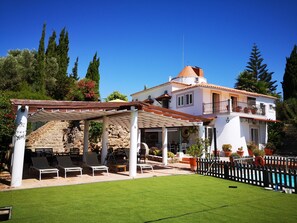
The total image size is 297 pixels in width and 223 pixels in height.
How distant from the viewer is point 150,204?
7.16 metres

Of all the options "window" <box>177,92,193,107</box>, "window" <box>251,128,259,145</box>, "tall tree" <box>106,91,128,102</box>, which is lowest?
"window" <box>251,128,259,145</box>

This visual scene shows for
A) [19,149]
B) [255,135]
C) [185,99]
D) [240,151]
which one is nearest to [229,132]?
[240,151]

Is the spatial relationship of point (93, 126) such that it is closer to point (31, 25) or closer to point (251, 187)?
point (31, 25)

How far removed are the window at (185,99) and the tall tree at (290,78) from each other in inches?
997

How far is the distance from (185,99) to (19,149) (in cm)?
2516

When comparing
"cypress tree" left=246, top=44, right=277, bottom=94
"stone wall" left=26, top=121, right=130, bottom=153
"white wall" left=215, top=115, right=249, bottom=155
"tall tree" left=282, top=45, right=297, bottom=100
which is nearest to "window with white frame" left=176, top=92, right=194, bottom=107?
"white wall" left=215, top=115, right=249, bottom=155

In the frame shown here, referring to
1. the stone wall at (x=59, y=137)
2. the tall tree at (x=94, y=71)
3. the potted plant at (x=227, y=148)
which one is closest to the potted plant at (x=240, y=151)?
the potted plant at (x=227, y=148)

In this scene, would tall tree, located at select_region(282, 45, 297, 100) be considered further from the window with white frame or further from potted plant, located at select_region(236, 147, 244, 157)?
potted plant, located at select_region(236, 147, 244, 157)

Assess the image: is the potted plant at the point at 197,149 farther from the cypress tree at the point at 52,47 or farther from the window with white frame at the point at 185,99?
the cypress tree at the point at 52,47

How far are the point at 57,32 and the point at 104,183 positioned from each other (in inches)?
1428

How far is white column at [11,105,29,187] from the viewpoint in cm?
970

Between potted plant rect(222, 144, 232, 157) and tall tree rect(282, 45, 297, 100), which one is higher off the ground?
tall tree rect(282, 45, 297, 100)

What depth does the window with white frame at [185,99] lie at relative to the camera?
31.3 metres

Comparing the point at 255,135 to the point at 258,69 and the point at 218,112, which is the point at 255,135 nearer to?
the point at 218,112
